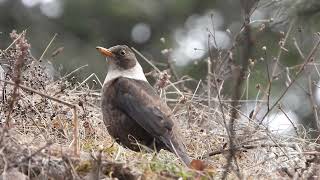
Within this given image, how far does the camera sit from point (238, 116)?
702 cm

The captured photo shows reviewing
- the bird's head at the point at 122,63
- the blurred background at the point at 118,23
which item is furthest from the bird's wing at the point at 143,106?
the blurred background at the point at 118,23

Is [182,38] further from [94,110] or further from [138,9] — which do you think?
[94,110]

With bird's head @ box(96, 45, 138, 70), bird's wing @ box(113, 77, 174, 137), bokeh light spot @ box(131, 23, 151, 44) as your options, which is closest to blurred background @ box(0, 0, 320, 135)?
bokeh light spot @ box(131, 23, 151, 44)

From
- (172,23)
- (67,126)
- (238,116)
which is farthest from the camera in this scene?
(172,23)

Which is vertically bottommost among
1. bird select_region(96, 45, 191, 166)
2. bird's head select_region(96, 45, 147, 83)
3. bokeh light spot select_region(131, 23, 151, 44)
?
bird select_region(96, 45, 191, 166)

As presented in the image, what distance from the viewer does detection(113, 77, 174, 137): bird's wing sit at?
6.25 meters

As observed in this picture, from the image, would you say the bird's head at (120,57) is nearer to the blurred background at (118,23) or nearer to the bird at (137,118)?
the bird at (137,118)

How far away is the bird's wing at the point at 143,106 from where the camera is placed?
625cm

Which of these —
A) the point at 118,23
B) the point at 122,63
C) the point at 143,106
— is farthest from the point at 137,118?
the point at 118,23

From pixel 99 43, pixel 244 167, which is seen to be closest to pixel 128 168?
pixel 244 167

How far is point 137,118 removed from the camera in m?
6.30

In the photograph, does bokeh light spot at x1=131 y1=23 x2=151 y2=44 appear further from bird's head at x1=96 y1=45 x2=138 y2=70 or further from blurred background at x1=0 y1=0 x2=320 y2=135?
bird's head at x1=96 y1=45 x2=138 y2=70

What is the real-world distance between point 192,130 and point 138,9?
777 cm

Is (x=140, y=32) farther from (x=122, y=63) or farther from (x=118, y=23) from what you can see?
(x=122, y=63)
